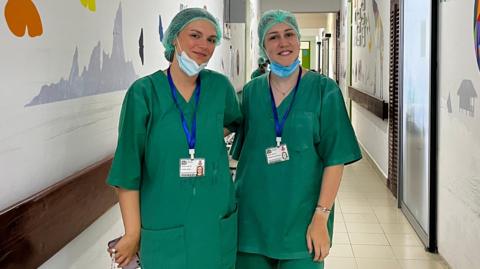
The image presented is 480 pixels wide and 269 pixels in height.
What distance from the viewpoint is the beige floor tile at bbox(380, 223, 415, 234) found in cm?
438

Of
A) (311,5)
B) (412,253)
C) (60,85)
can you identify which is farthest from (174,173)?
(311,5)

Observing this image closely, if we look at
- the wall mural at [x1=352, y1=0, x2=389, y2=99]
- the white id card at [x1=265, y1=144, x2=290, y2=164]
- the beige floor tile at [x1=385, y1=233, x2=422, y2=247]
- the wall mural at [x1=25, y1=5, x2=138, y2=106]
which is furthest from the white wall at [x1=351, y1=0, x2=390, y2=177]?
the white id card at [x1=265, y1=144, x2=290, y2=164]

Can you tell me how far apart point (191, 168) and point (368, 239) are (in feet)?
9.57

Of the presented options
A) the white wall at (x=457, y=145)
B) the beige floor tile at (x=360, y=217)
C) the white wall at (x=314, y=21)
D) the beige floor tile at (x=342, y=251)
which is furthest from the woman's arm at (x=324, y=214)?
the white wall at (x=314, y=21)

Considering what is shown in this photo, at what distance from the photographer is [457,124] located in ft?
10.5

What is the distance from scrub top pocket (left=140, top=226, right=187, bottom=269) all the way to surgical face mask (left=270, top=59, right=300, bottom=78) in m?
0.64

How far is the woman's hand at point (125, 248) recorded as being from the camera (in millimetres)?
1652

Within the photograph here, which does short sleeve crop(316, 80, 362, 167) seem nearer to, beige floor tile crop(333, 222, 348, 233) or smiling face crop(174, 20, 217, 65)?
smiling face crop(174, 20, 217, 65)

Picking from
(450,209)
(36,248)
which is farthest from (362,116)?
(36,248)

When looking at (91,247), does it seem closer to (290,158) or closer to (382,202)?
(290,158)

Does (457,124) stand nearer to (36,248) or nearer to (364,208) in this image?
(364,208)

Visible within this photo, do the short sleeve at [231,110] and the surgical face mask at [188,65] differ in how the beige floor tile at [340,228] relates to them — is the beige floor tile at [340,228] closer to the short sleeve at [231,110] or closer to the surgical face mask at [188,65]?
the short sleeve at [231,110]

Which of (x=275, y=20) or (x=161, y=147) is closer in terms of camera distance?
(x=161, y=147)

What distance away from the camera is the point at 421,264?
3.62 m
